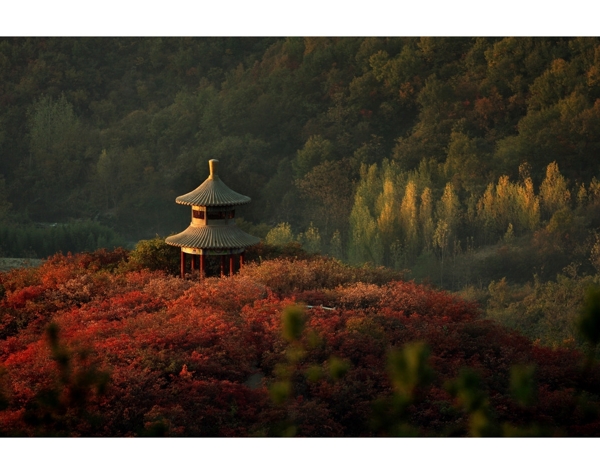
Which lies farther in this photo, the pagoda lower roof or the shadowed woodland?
the pagoda lower roof

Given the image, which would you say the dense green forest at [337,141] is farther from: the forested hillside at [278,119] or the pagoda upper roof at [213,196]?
the pagoda upper roof at [213,196]

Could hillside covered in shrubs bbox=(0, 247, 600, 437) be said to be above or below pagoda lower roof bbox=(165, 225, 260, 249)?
below

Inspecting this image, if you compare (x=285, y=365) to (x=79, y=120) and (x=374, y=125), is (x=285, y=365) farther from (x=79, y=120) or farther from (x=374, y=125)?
(x=79, y=120)

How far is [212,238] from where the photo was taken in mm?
15977

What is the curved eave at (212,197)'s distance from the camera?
16.0 metres

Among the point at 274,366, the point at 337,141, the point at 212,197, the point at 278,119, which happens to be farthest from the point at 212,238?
the point at 278,119

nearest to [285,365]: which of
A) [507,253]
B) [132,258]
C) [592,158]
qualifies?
[132,258]

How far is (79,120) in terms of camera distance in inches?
934

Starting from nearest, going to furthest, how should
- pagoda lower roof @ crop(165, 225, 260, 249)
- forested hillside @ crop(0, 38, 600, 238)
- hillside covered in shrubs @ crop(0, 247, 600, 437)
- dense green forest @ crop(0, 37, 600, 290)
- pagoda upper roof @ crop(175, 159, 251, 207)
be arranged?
hillside covered in shrubs @ crop(0, 247, 600, 437)
pagoda lower roof @ crop(165, 225, 260, 249)
pagoda upper roof @ crop(175, 159, 251, 207)
dense green forest @ crop(0, 37, 600, 290)
forested hillside @ crop(0, 38, 600, 238)

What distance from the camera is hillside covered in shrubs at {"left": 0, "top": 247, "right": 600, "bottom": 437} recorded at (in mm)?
11938

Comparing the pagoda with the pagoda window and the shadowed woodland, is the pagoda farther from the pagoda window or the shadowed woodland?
the shadowed woodland

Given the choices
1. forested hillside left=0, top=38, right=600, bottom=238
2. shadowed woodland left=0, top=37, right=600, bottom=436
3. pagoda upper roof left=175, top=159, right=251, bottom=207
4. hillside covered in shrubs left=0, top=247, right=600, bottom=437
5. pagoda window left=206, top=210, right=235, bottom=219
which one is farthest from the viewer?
forested hillside left=0, top=38, right=600, bottom=238

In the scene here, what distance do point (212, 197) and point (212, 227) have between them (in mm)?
499

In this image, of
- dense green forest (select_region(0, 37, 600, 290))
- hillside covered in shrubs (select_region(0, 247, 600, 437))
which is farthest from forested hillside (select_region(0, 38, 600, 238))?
hillside covered in shrubs (select_region(0, 247, 600, 437))
